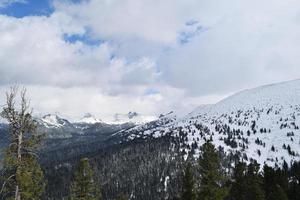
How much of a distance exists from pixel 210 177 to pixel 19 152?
24543 millimetres

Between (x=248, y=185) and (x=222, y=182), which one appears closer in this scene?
(x=248, y=185)

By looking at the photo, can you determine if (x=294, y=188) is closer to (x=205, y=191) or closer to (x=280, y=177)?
(x=280, y=177)

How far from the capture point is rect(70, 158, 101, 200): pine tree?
5206cm

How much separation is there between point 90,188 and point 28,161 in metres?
18.7

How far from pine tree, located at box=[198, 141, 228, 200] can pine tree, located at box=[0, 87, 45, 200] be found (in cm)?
2244

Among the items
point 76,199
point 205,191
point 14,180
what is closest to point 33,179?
point 14,180

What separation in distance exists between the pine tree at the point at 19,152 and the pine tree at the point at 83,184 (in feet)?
55.6

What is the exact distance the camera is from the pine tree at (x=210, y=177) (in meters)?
50.7

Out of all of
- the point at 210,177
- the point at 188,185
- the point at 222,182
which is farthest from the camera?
the point at 188,185

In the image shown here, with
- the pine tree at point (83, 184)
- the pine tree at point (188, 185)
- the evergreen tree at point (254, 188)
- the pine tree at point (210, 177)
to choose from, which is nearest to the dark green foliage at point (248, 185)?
the evergreen tree at point (254, 188)

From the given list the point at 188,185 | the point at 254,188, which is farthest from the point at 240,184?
the point at 188,185

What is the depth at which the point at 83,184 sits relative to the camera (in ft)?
172

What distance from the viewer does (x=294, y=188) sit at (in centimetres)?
7081

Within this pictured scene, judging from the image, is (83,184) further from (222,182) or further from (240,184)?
(240,184)
